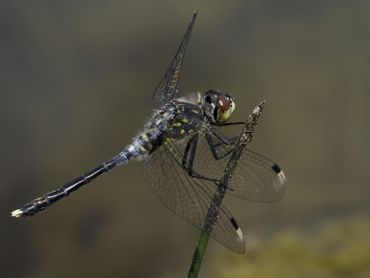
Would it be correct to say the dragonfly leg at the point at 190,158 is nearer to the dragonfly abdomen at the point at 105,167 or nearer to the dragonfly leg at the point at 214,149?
the dragonfly leg at the point at 214,149

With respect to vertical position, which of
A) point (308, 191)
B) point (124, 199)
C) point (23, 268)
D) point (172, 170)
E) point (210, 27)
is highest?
point (210, 27)

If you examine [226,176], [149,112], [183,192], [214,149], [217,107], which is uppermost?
[149,112]

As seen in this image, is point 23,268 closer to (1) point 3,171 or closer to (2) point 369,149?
(1) point 3,171

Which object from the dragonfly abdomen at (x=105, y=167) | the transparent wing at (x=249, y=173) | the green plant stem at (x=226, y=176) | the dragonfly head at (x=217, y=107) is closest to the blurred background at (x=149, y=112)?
the dragonfly abdomen at (x=105, y=167)

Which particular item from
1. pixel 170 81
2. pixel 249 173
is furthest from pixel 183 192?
pixel 170 81

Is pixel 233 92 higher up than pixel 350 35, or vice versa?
pixel 350 35

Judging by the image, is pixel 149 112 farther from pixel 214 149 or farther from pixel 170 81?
pixel 214 149

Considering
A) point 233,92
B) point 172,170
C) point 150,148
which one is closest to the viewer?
point 172,170

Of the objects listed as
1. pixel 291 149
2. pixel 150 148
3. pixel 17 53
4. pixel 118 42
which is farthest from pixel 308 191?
pixel 17 53
